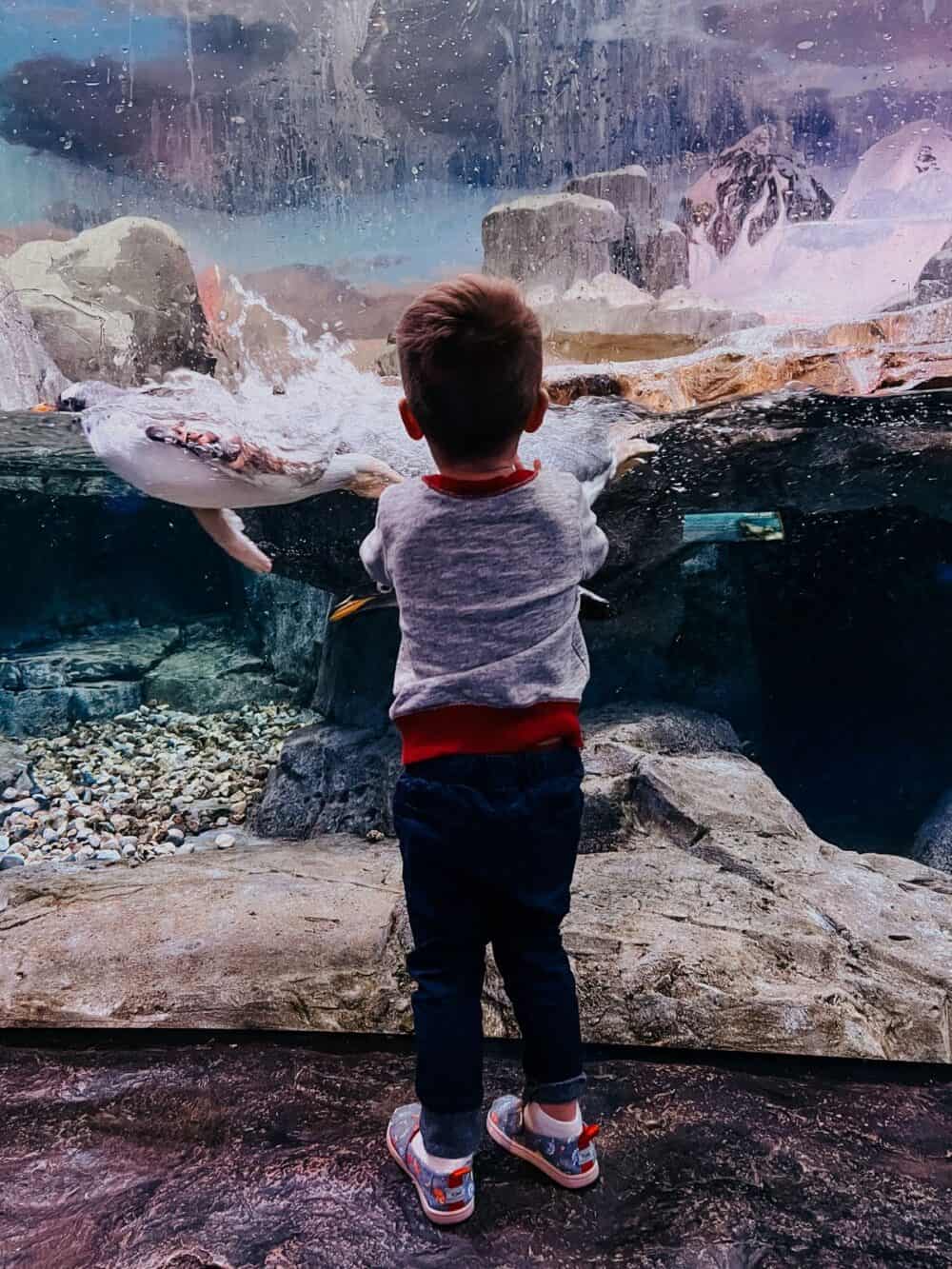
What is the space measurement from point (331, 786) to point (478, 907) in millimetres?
3868

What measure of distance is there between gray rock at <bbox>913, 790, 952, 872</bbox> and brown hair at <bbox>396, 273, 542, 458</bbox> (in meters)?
5.51

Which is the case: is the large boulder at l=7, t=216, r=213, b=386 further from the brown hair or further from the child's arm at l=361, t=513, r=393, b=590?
the brown hair

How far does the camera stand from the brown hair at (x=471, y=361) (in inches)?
48.5

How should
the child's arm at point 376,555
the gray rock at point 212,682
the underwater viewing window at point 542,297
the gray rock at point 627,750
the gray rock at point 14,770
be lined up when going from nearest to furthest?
1. the child's arm at point 376,555
2. the underwater viewing window at point 542,297
3. the gray rock at point 627,750
4. the gray rock at point 14,770
5. the gray rock at point 212,682

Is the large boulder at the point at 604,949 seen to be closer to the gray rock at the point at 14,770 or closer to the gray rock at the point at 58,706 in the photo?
the gray rock at the point at 14,770

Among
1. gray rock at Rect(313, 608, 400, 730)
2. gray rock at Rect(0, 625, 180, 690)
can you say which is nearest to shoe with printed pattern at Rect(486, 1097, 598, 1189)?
gray rock at Rect(313, 608, 400, 730)

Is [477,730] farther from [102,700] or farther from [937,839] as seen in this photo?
[102,700]

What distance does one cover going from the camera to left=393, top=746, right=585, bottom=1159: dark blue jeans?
4.50 ft

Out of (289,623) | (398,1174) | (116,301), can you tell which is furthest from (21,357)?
(398,1174)

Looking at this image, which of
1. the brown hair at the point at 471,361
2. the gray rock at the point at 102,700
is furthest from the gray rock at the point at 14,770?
the brown hair at the point at 471,361

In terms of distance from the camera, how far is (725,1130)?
68.6 inches

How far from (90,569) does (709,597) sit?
5915 millimetres

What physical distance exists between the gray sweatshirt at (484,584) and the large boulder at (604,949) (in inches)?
51.6

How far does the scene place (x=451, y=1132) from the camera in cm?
144
